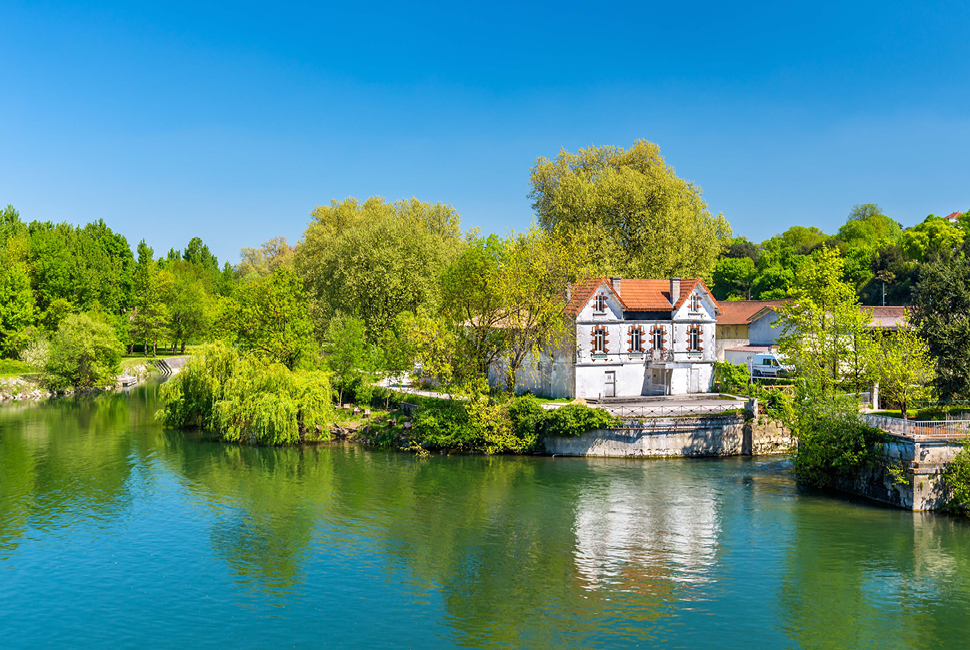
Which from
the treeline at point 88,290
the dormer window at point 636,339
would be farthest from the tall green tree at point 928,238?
the treeline at point 88,290

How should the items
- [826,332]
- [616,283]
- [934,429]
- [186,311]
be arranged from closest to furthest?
[934,429] → [826,332] → [616,283] → [186,311]

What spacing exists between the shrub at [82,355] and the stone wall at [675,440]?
171 feet

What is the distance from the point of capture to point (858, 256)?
105 metres

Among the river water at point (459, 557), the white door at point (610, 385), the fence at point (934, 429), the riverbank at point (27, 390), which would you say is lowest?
the river water at point (459, 557)

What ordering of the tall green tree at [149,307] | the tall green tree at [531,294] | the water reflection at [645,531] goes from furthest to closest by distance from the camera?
the tall green tree at [149,307], the tall green tree at [531,294], the water reflection at [645,531]

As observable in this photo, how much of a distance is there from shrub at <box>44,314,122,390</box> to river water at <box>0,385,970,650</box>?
32.5 meters

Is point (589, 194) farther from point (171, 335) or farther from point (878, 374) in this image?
point (171, 335)

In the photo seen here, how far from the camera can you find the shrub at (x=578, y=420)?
1691 inches

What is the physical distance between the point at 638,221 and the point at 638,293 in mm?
13252

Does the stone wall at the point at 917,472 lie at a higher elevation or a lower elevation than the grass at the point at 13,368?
lower

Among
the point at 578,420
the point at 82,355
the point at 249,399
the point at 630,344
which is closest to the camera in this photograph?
the point at 578,420

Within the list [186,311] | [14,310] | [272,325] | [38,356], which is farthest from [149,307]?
[272,325]

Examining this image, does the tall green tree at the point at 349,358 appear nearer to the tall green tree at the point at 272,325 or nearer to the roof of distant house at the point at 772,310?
the tall green tree at the point at 272,325

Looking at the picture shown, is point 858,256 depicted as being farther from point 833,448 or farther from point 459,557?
point 459,557
